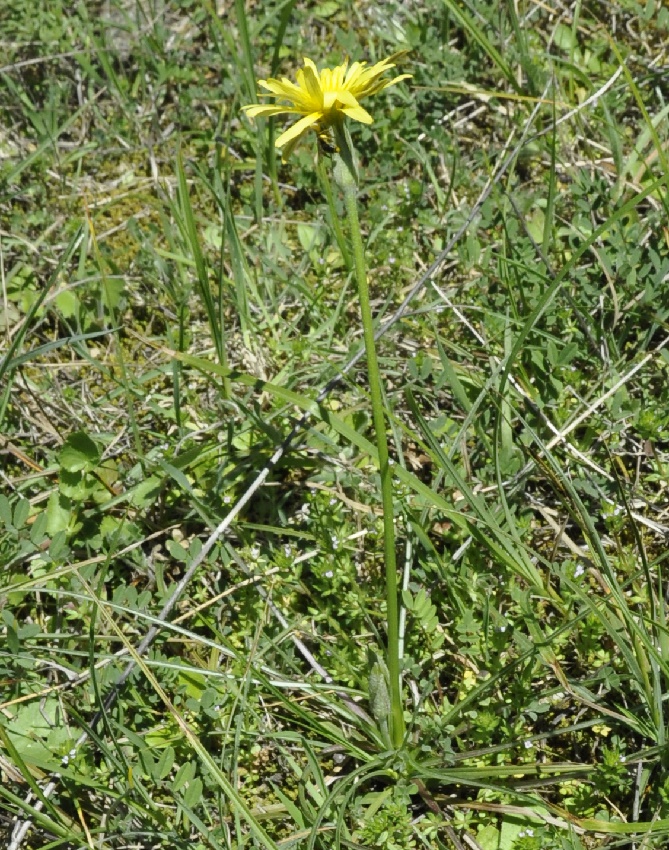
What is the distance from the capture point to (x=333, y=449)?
99.3 inches

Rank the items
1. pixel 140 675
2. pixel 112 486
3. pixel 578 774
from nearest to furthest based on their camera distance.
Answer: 1. pixel 578 774
2. pixel 140 675
3. pixel 112 486

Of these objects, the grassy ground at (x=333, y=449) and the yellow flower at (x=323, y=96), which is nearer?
the yellow flower at (x=323, y=96)

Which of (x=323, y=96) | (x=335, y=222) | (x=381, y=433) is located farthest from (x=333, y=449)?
(x=323, y=96)

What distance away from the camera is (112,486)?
2672 mm

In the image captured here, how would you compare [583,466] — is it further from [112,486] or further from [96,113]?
[96,113]

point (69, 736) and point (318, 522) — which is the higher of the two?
point (318, 522)

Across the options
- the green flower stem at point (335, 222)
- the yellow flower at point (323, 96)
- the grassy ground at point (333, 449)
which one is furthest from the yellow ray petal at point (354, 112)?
the green flower stem at point (335, 222)

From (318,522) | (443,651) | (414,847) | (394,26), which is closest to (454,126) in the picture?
(394,26)

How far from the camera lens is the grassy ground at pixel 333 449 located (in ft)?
6.73

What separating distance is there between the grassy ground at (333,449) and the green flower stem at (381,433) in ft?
0.14

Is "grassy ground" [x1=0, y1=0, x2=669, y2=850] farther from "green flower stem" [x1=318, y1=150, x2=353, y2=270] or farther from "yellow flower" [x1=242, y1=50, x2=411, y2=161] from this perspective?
"yellow flower" [x1=242, y1=50, x2=411, y2=161]

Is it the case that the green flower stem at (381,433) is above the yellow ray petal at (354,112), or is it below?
below

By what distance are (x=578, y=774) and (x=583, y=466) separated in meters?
0.83

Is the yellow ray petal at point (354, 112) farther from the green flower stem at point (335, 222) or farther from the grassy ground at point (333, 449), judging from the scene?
the green flower stem at point (335, 222)
